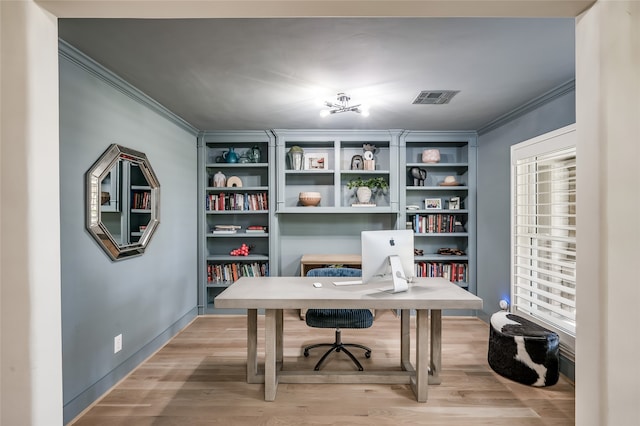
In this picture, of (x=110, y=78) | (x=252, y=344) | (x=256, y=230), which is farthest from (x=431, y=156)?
(x=110, y=78)

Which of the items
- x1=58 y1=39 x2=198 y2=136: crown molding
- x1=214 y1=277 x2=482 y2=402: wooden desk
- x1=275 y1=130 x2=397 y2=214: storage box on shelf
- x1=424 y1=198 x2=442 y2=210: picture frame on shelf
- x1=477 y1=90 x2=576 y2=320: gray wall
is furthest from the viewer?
x1=424 y1=198 x2=442 y2=210: picture frame on shelf

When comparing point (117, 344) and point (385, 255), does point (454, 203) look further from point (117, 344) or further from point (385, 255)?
point (117, 344)

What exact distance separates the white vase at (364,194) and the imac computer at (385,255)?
1.89 m

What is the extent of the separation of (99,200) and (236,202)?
2.02 meters

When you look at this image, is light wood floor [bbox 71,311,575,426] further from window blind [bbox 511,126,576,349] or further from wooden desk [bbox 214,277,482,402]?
window blind [bbox 511,126,576,349]

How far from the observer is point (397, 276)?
7.58 ft

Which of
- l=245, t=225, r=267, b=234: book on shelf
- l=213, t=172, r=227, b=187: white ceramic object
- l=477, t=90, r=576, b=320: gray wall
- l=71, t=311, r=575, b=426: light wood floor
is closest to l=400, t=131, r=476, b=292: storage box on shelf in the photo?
l=477, t=90, r=576, b=320: gray wall

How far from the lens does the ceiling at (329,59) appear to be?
1.86m

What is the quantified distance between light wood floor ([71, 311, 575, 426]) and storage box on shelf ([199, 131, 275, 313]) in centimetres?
128

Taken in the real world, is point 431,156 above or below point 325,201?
above

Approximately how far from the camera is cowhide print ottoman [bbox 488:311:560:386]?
2543mm

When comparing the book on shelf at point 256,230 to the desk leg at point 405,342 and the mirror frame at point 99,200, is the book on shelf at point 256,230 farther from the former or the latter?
the desk leg at point 405,342
